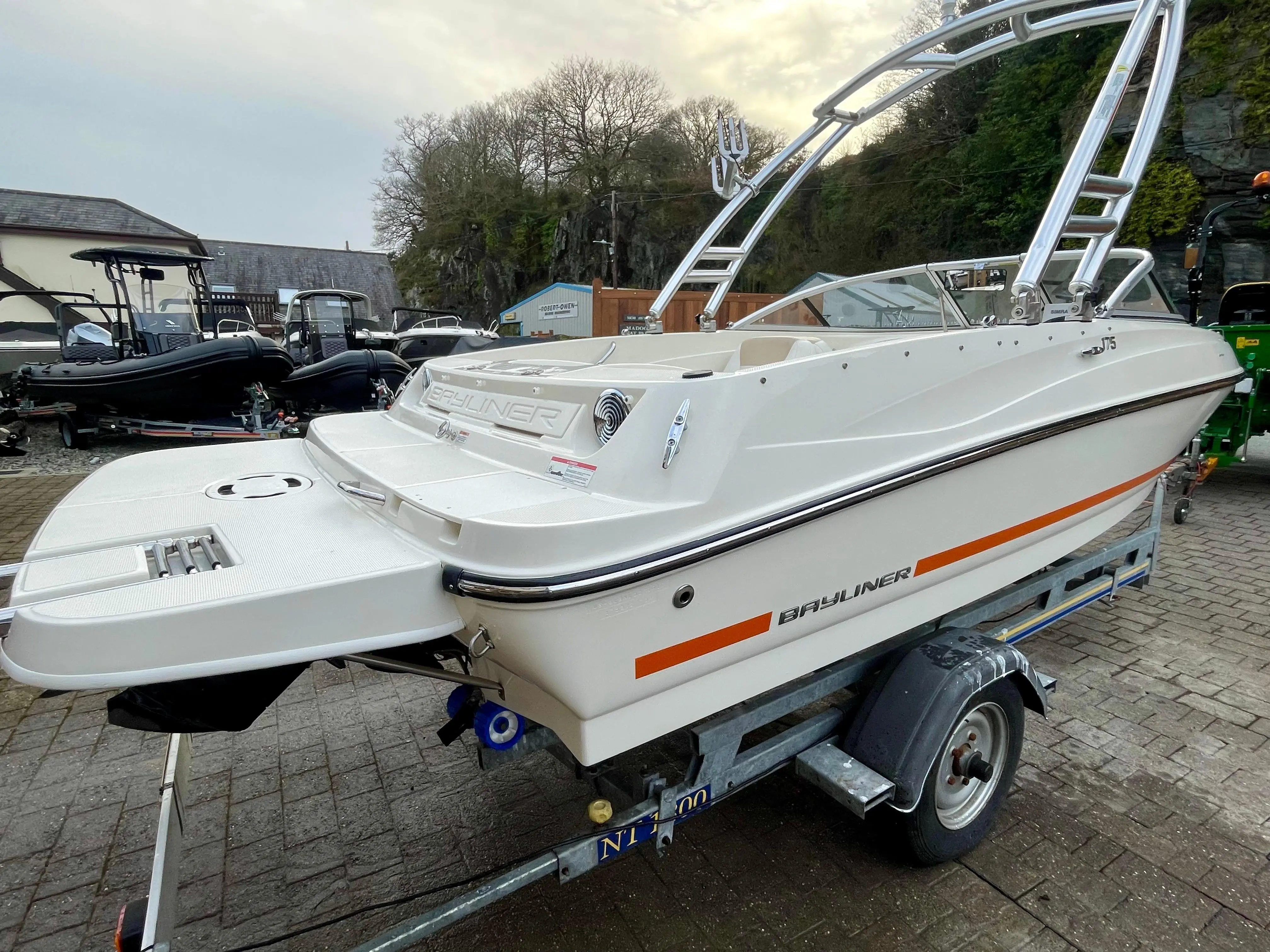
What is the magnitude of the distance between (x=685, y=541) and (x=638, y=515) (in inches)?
5.1

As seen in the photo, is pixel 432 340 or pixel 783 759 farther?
pixel 432 340

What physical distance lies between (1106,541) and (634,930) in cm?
427

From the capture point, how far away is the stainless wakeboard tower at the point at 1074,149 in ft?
7.91

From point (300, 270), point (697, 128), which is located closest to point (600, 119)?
point (697, 128)

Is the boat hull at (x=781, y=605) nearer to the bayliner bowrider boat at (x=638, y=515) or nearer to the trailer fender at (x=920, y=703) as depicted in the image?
the bayliner bowrider boat at (x=638, y=515)

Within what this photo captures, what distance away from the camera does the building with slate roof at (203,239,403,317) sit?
4497 cm

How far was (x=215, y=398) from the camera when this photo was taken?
8.97 m

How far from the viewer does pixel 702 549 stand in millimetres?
1558

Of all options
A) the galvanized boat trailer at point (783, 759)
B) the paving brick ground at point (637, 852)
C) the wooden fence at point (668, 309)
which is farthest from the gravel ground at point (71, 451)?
the wooden fence at point (668, 309)

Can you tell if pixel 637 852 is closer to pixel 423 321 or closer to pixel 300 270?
pixel 423 321

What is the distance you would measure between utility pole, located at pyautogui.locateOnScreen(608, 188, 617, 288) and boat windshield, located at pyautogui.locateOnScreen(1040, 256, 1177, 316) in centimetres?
2337

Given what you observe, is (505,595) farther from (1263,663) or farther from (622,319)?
(622,319)

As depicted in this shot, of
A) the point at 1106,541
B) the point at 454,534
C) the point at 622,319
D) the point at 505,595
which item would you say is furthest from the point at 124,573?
the point at 622,319

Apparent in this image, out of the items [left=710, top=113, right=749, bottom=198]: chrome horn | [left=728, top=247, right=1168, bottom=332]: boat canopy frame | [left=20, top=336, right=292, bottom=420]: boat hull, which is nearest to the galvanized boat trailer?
[left=728, top=247, right=1168, bottom=332]: boat canopy frame
